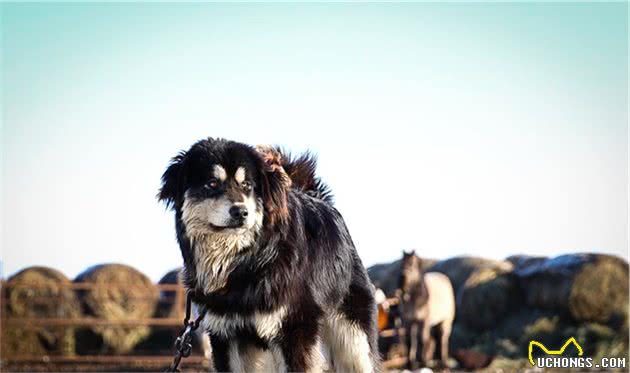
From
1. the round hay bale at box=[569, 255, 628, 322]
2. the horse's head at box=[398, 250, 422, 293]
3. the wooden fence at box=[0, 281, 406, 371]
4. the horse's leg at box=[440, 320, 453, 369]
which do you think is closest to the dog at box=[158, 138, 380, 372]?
the wooden fence at box=[0, 281, 406, 371]

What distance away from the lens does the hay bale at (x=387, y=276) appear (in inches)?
613

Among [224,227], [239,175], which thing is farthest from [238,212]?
[239,175]

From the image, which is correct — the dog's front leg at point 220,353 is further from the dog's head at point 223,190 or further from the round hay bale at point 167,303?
the round hay bale at point 167,303

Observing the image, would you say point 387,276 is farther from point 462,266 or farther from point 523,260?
point 523,260

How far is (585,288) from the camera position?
44.9 ft

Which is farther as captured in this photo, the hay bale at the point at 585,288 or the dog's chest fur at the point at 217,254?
the hay bale at the point at 585,288

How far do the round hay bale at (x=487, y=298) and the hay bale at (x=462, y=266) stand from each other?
9.9 inches

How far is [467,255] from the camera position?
16094 mm

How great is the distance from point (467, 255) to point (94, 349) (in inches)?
267

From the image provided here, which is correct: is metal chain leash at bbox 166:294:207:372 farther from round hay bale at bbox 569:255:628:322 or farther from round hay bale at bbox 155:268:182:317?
round hay bale at bbox 569:255:628:322

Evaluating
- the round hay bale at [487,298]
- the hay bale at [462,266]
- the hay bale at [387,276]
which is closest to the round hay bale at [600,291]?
the round hay bale at [487,298]

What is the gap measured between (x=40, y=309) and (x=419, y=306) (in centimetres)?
619

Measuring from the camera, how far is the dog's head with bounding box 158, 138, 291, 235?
14.8 feet

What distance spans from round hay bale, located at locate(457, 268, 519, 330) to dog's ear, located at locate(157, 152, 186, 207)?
10.5m
